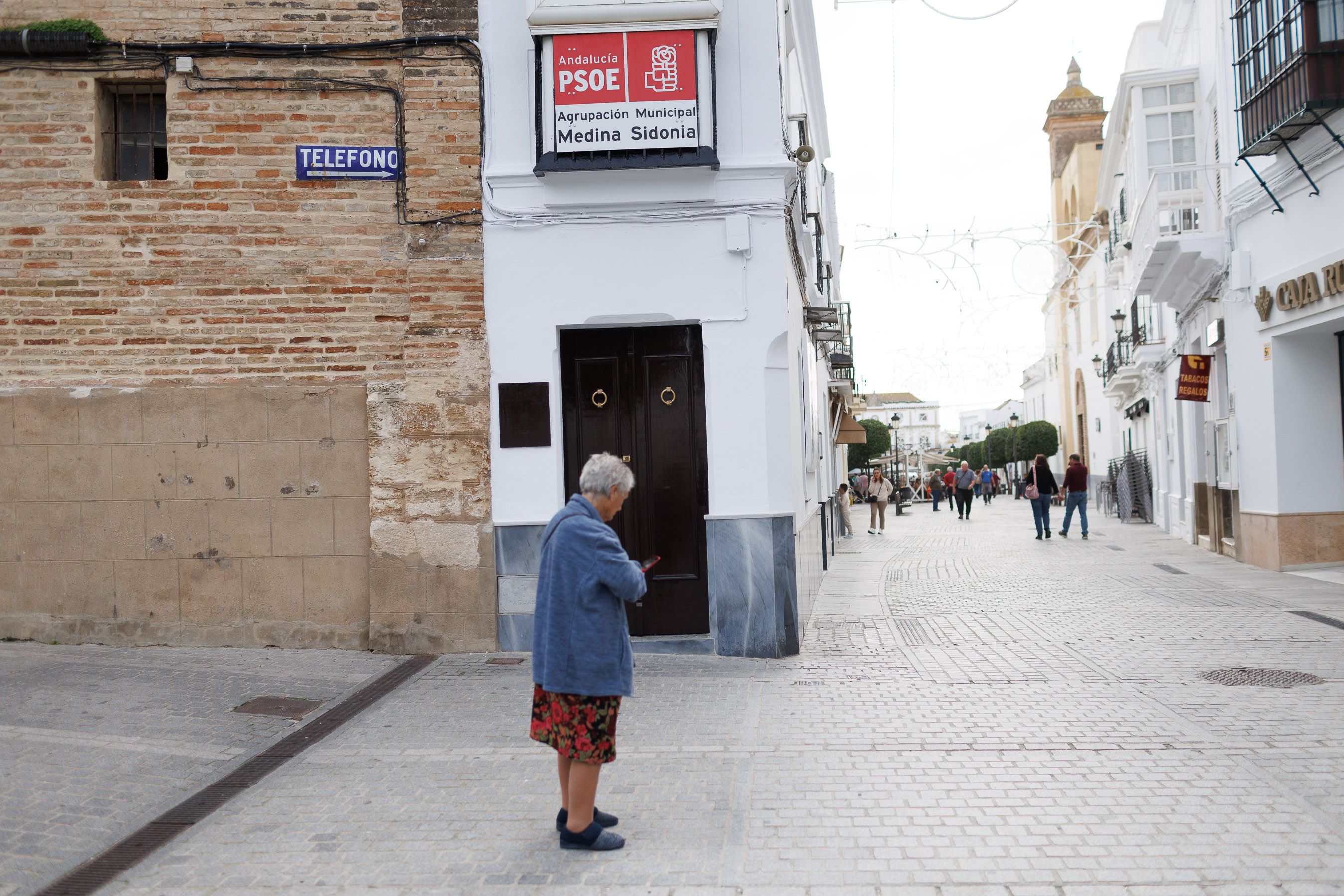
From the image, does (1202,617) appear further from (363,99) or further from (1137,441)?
(1137,441)

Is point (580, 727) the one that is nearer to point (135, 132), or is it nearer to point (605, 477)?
point (605, 477)

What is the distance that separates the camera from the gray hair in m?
4.30

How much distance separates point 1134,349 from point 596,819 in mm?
22828

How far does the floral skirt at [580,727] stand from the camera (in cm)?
416

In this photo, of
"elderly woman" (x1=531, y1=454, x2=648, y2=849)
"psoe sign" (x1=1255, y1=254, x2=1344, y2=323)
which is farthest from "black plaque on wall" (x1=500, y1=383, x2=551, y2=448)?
Result: "psoe sign" (x1=1255, y1=254, x2=1344, y2=323)

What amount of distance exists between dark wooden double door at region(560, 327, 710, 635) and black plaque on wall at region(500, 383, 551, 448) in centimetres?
42

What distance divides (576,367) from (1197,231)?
10324 mm

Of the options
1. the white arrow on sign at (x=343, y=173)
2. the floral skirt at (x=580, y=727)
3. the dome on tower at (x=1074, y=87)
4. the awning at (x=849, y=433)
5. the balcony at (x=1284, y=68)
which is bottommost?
the floral skirt at (x=580, y=727)

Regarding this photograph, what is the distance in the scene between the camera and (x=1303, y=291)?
11.6 metres

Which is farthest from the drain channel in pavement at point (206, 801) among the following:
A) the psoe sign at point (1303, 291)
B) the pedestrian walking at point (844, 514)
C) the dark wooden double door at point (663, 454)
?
the pedestrian walking at point (844, 514)

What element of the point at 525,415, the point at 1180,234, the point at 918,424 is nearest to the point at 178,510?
the point at 525,415

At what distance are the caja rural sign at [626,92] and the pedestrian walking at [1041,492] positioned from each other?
13337mm

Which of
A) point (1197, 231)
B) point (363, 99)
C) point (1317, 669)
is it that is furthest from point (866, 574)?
point (363, 99)

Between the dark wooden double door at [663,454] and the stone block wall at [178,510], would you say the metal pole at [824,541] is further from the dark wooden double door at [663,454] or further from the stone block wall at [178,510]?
the stone block wall at [178,510]
